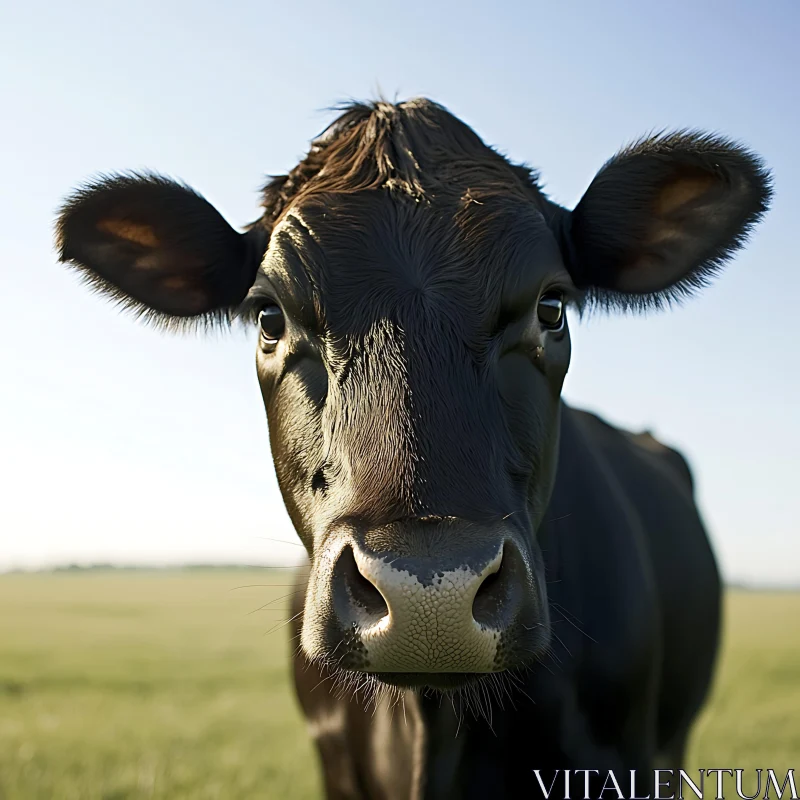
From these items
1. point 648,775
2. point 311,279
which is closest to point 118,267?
point 311,279

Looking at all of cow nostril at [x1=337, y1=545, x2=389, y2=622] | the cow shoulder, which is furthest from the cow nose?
the cow shoulder

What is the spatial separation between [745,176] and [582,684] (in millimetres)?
2436

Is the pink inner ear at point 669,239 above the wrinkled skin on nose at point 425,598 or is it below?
above

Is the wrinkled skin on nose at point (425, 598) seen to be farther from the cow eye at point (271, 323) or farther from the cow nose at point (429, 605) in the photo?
the cow eye at point (271, 323)

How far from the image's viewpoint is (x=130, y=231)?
4.17m

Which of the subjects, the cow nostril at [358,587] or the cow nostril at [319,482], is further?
the cow nostril at [319,482]

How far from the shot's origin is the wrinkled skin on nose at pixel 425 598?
7.33 feet

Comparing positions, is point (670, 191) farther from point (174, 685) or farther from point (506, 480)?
point (174, 685)

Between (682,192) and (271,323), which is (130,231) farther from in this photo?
(682,192)

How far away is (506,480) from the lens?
2797 mm

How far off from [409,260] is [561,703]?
83.4 inches

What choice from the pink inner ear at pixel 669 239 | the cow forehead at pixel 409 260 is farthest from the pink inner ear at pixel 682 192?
the cow forehead at pixel 409 260

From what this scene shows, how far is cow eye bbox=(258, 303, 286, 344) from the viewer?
345cm

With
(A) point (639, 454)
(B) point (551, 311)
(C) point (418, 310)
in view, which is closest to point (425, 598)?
(C) point (418, 310)
